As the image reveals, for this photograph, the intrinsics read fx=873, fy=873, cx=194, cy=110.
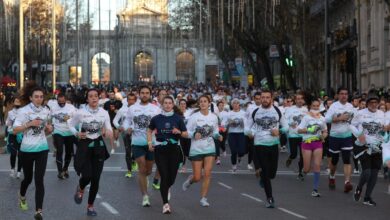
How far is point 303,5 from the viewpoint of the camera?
38750 mm

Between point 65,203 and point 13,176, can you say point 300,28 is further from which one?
point 65,203

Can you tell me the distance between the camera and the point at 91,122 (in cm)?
1198

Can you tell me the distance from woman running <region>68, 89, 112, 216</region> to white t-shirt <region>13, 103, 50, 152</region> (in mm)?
523

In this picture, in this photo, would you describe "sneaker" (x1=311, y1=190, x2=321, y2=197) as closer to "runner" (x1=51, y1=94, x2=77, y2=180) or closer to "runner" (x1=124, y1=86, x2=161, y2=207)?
"runner" (x1=124, y1=86, x2=161, y2=207)

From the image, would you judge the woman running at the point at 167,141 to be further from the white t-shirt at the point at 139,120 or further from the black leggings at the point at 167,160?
the white t-shirt at the point at 139,120

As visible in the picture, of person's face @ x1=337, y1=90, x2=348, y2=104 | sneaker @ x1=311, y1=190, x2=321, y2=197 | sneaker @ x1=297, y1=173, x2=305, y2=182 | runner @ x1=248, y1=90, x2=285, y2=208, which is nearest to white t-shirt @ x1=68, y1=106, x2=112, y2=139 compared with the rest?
runner @ x1=248, y1=90, x2=285, y2=208

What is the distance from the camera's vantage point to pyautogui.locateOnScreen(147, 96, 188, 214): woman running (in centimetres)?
1239

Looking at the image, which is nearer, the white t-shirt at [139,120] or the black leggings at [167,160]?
the black leggings at [167,160]

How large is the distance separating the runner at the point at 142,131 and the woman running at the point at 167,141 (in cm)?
69

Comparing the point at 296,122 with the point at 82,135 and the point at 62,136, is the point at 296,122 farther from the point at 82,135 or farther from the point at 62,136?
the point at 82,135

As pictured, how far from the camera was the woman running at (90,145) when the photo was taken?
11781 millimetres

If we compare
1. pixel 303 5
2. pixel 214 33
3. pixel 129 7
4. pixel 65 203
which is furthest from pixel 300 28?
pixel 65 203

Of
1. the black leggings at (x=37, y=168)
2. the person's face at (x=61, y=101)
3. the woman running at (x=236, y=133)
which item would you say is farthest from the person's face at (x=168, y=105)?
the woman running at (x=236, y=133)

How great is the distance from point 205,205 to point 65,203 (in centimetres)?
212
